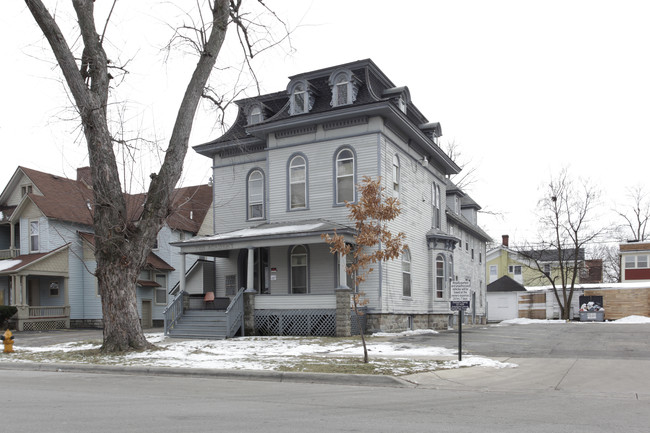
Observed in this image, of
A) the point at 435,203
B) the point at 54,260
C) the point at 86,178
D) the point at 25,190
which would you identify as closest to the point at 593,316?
the point at 435,203

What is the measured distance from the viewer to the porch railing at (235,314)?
20.2m

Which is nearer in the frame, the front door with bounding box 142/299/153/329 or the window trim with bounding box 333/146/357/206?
the window trim with bounding box 333/146/357/206

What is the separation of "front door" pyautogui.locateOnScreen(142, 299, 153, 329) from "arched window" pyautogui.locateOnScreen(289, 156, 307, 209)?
597 inches

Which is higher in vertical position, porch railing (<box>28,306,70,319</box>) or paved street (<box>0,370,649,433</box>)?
paved street (<box>0,370,649,433</box>)

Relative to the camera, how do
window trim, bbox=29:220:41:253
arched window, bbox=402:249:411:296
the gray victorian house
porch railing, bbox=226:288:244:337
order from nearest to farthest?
porch railing, bbox=226:288:244:337, the gray victorian house, arched window, bbox=402:249:411:296, window trim, bbox=29:220:41:253

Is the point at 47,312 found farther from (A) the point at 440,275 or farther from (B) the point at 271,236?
(A) the point at 440,275

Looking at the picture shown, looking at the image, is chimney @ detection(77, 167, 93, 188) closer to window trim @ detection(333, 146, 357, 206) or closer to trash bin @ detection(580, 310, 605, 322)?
window trim @ detection(333, 146, 357, 206)

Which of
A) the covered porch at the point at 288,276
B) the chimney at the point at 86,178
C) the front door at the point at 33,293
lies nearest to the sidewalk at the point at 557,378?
the covered porch at the point at 288,276

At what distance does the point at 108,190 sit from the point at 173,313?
762 cm

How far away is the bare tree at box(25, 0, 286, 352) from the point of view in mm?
15398

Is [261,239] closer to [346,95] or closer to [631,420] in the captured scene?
[346,95]

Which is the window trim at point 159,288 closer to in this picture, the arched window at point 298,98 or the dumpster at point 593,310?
the arched window at point 298,98

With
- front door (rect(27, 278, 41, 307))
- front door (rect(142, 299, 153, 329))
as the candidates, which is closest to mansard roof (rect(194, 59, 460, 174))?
front door (rect(142, 299, 153, 329))

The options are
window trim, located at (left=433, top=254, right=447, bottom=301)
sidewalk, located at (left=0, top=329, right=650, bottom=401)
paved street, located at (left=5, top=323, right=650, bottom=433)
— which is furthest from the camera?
window trim, located at (left=433, top=254, right=447, bottom=301)
